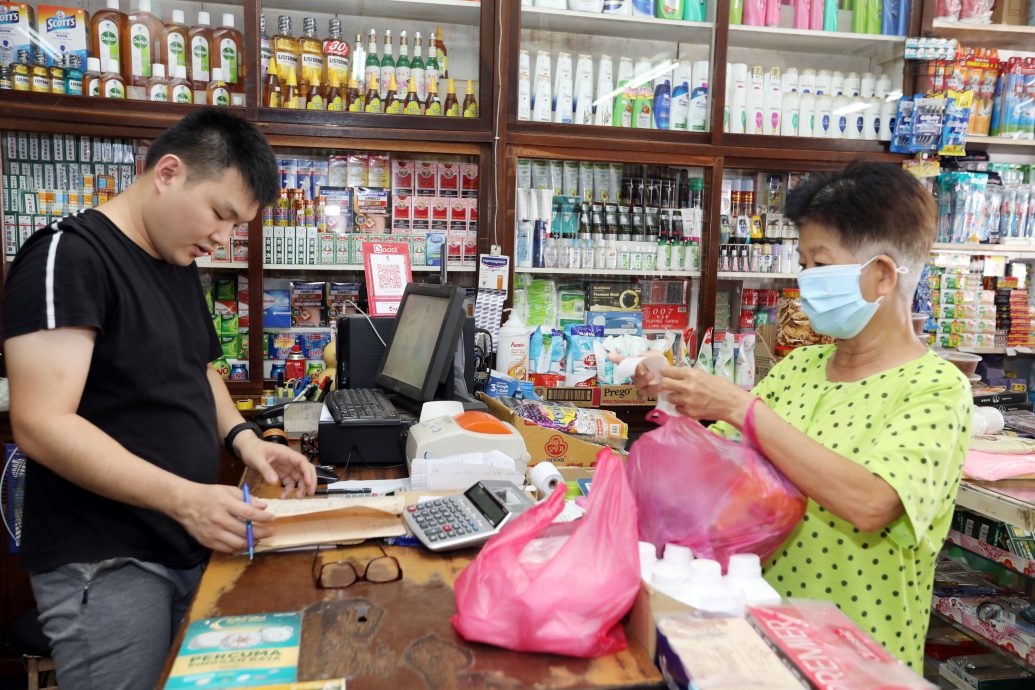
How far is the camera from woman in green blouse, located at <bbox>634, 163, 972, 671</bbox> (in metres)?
1.31

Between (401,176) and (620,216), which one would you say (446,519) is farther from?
(620,216)

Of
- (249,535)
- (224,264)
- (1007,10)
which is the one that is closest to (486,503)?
(249,535)

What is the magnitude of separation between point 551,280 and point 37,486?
9.10 ft

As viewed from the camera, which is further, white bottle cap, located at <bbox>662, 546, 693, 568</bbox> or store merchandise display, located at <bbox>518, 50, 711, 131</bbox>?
store merchandise display, located at <bbox>518, 50, 711, 131</bbox>

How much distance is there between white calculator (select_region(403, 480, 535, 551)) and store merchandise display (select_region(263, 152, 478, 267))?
230 cm

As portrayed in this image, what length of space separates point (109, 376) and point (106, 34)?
260 cm

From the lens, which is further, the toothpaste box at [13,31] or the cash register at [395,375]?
the toothpaste box at [13,31]

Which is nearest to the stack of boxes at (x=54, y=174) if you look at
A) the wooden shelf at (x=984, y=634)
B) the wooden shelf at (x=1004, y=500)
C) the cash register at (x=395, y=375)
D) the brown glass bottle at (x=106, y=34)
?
the brown glass bottle at (x=106, y=34)

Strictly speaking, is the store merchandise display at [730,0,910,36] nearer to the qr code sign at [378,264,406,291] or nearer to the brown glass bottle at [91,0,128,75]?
the qr code sign at [378,264,406,291]

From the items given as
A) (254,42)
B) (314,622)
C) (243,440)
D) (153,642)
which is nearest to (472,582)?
(314,622)

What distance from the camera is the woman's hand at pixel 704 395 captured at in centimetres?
141

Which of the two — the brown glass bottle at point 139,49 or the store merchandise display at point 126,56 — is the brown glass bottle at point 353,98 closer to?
the store merchandise display at point 126,56

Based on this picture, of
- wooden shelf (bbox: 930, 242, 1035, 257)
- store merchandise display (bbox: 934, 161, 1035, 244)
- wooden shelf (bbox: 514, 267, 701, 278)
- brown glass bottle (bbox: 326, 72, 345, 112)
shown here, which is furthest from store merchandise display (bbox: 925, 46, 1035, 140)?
brown glass bottle (bbox: 326, 72, 345, 112)

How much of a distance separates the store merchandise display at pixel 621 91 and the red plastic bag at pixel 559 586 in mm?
2917
